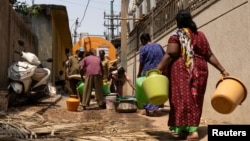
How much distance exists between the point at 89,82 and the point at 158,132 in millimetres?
4068

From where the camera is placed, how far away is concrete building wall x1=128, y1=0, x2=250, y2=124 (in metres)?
5.46

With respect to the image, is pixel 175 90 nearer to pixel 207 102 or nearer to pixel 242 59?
pixel 242 59

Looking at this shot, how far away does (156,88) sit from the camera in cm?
425

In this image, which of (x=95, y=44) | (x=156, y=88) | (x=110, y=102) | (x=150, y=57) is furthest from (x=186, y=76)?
(x=95, y=44)

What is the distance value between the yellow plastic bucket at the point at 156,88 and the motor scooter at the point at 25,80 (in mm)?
4284

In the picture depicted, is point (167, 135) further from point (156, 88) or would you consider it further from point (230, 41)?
point (230, 41)

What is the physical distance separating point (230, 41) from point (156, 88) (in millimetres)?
2267

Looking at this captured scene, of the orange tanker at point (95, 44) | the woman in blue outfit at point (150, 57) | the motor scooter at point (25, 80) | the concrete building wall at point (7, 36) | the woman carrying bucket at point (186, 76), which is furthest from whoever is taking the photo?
the orange tanker at point (95, 44)

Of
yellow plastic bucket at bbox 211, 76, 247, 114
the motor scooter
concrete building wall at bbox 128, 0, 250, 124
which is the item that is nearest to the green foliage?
the motor scooter

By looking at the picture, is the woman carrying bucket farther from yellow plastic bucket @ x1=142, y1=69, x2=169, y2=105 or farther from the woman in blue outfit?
the woman in blue outfit

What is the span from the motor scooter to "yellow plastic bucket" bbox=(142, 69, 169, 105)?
428 centimetres

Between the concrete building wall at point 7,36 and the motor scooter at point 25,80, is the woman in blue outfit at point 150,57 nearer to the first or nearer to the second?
the motor scooter at point 25,80

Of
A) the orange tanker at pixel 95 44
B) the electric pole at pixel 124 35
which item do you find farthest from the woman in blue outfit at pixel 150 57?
the orange tanker at pixel 95 44

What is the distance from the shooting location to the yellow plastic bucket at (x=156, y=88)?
167 inches
